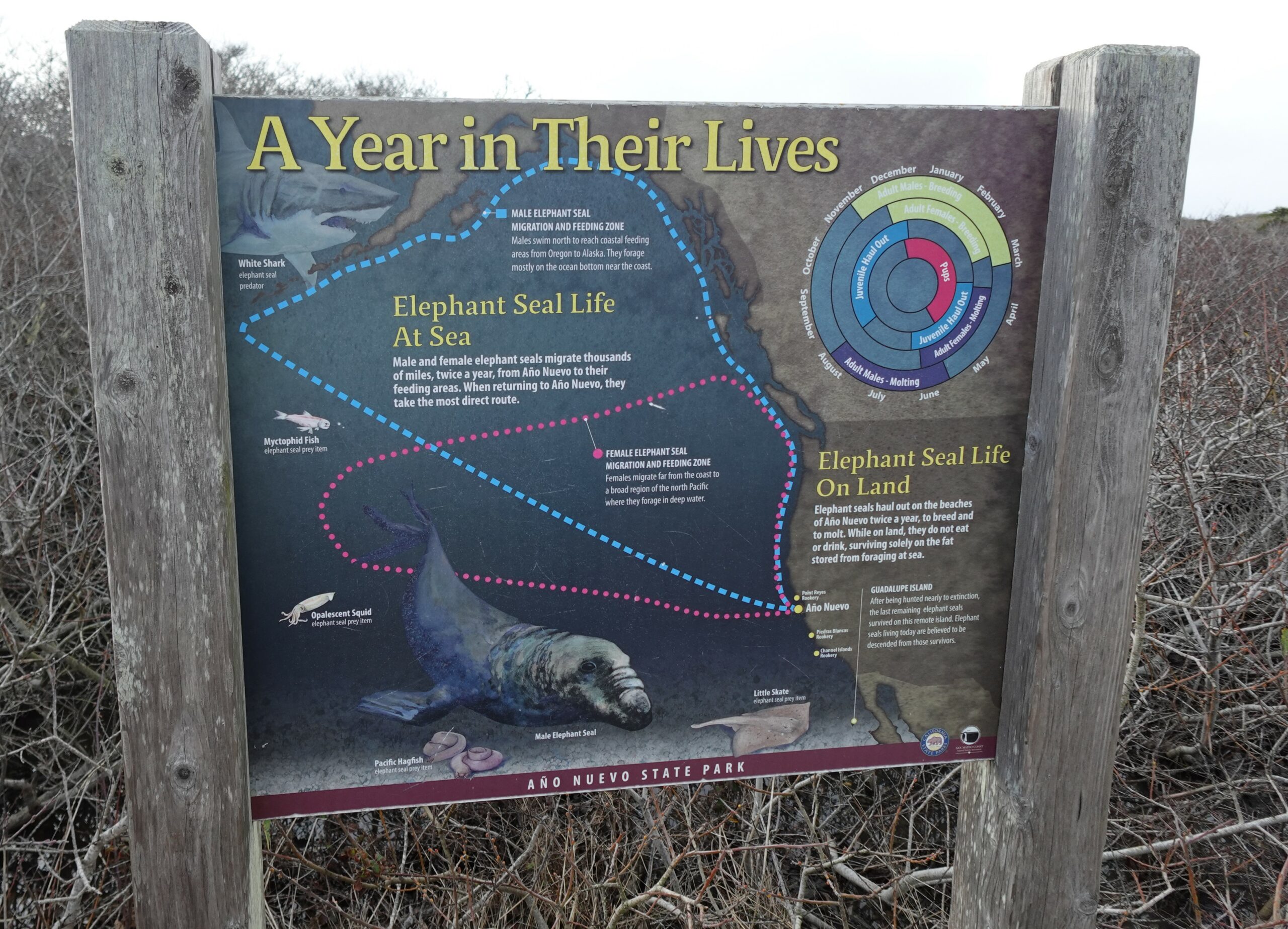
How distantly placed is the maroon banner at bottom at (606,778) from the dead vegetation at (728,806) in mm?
502

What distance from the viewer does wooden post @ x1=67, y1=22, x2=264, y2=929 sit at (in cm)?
159

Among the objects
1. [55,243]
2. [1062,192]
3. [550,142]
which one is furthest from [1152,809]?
[55,243]

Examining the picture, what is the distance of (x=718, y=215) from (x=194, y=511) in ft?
3.75

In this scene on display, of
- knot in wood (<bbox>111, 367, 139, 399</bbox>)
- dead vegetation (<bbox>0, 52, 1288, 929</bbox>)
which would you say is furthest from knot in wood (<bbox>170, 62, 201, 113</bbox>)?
dead vegetation (<bbox>0, 52, 1288, 929</bbox>)

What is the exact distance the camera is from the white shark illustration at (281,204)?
1664 mm

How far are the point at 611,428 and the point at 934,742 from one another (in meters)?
1.06

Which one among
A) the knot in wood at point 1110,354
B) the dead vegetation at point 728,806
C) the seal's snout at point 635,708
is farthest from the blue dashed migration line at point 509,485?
the dead vegetation at point 728,806

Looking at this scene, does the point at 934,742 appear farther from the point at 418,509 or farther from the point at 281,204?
the point at 281,204

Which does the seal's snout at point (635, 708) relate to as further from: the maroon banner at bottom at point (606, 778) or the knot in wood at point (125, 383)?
the knot in wood at point (125, 383)

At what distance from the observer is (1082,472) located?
6.49ft

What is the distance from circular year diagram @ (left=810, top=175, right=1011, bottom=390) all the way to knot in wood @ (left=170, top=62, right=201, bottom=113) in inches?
46.6

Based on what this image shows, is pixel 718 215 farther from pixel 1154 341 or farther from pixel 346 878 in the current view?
pixel 346 878

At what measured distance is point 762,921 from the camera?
2.89 m

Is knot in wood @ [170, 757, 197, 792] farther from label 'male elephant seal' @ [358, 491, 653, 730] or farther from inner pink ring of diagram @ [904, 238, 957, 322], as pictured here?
inner pink ring of diagram @ [904, 238, 957, 322]
